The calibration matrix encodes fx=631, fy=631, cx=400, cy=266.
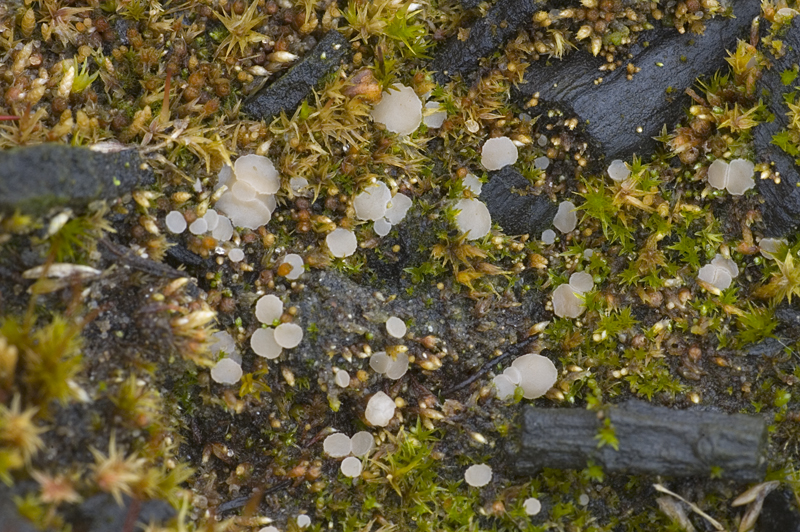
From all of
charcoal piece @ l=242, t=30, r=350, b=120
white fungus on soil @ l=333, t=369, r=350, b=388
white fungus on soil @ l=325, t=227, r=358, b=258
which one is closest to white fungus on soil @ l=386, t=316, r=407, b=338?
white fungus on soil @ l=333, t=369, r=350, b=388

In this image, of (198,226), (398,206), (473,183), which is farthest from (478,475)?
(198,226)

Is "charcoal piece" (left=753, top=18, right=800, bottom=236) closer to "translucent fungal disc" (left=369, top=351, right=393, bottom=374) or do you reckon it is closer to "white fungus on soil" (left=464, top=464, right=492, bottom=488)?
"white fungus on soil" (left=464, top=464, right=492, bottom=488)

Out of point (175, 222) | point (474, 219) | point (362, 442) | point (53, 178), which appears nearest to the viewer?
point (53, 178)

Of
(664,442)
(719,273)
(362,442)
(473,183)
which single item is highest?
(473,183)

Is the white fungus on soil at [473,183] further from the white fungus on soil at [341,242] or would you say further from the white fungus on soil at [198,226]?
the white fungus on soil at [198,226]

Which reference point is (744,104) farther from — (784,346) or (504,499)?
(504,499)

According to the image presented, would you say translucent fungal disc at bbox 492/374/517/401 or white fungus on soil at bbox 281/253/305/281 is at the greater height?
white fungus on soil at bbox 281/253/305/281

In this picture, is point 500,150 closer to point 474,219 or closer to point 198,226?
point 474,219
